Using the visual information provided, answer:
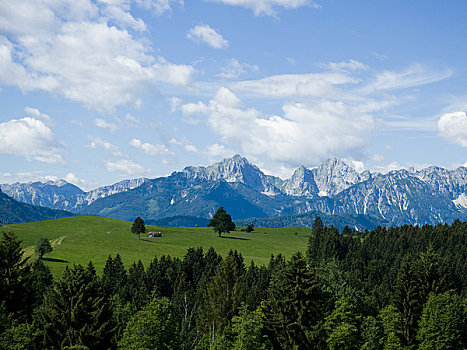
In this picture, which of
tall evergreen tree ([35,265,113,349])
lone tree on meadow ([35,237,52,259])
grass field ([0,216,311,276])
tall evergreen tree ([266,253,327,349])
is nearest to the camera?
tall evergreen tree ([35,265,113,349])

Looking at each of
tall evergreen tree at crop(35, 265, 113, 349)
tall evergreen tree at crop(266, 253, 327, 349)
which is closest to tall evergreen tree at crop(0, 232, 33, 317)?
tall evergreen tree at crop(35, 265, 113, 349)

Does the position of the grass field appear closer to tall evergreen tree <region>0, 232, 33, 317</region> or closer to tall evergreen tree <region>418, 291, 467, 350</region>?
tall evergreen tree <region>0, 232, 33, 317</region>

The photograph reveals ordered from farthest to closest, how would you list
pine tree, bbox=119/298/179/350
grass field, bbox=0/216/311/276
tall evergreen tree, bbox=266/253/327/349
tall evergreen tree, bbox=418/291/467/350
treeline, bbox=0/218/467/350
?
grass field, bbox=0/216/311/276
tall evergreen tree, bbox=418/291/467/350
tall evergreen tree, bbox=266/253/327/349
treeline, bbox=0/218/467/350
pine tree, bbox=119/298/179/350

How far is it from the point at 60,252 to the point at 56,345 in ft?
323

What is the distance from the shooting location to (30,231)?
604ft

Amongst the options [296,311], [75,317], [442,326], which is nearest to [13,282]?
[75,317]

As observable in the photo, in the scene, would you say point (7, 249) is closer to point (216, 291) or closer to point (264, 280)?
point (216, 291)

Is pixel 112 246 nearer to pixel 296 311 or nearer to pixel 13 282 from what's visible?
pixel 13 282

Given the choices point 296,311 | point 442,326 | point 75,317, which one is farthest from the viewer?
point 442,326

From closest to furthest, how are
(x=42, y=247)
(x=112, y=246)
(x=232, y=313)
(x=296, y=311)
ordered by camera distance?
(x=296, y=311) < (x=232, y=313) < (x=42, y=247) < (x=112, y=246)

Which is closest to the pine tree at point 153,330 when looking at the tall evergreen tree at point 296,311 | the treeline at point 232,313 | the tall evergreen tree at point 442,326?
the treeline at point 232,313

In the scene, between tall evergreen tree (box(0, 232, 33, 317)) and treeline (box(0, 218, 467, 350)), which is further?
tall evergreen tree (box(0, 232, 33, 317))

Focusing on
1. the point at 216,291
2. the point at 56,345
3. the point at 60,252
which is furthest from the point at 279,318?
the point at 60,252

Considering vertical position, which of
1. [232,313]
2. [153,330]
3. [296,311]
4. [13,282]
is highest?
[13,282]
